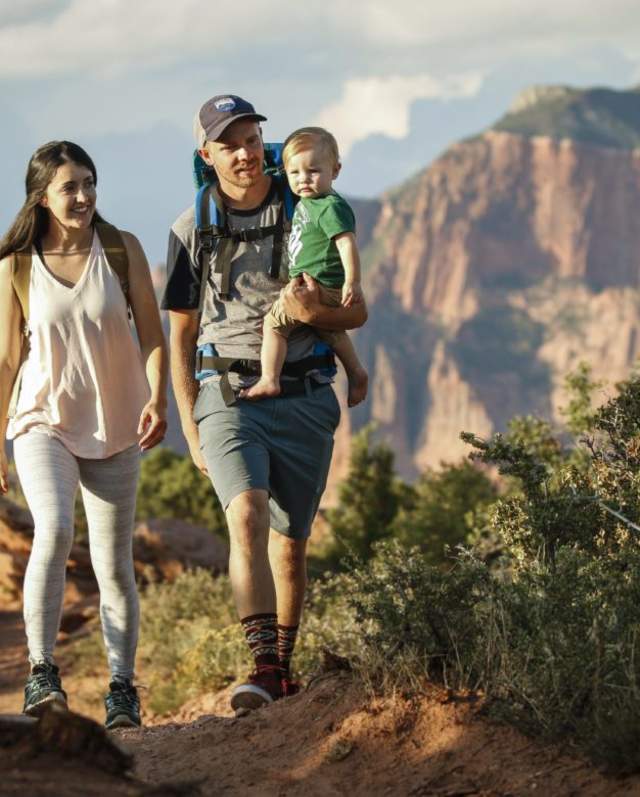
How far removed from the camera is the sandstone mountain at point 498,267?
136750 mm

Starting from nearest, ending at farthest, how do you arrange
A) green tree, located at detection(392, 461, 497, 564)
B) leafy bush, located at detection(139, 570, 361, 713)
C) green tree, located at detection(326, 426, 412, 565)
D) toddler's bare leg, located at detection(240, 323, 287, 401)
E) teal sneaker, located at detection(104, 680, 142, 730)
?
toddler's bare leg, located at detection(240, 323, 287, 401)
teal sneaker, located at detection(104, 680, 142, 730)
leafy bush, located at detection(139, 570, 361, 713)
green tree, located at detection(392, 461, 497, 564)
green tree, located at detection(326, 426, 412, 565)

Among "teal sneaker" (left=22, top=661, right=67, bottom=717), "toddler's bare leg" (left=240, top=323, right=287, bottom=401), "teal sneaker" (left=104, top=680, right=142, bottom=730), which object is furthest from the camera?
"teal sneaker" (left=104, top=680, right=142, bottom=730)

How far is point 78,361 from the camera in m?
5.36

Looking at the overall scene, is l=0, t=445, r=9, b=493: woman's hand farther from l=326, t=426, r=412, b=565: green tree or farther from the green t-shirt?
l=326, t=426, r=412, b=565: green tree

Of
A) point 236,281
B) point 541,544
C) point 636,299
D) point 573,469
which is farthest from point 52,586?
point 636,299

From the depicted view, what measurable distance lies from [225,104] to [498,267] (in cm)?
14594

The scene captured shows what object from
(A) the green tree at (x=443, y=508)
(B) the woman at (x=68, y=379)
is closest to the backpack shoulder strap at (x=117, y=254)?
(B) the woman at (x=68, y=379)

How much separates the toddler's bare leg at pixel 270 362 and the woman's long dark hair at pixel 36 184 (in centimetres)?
98

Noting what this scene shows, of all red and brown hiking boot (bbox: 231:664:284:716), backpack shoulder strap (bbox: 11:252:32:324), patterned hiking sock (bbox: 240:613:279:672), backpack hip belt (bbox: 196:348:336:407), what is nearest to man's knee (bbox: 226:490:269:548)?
patterned hiking sock (bbox: 240:613:279:672)

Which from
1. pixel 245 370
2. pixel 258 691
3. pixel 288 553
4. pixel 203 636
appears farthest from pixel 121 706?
A: pixel 203 636

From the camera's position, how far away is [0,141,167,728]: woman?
5266mm

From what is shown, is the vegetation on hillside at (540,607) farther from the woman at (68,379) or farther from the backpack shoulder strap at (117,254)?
the backpack shoulder strap at (117,254)

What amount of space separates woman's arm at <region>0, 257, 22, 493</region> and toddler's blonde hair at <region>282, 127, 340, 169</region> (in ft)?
3.90

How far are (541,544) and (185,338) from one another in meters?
1.65
